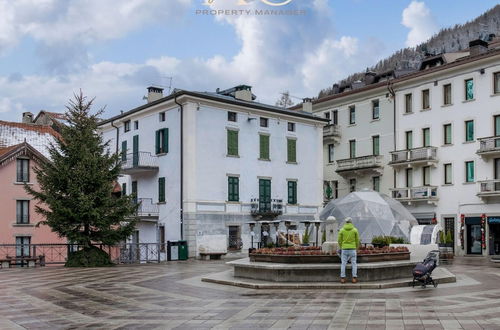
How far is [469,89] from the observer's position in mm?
44344

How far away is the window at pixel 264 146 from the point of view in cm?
4366

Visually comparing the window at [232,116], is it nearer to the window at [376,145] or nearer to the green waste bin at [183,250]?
the green waste bin at [183,250]

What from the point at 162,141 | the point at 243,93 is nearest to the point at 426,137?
the point at 243,93

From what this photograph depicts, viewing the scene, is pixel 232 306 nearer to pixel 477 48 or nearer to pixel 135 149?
pixel 135 149

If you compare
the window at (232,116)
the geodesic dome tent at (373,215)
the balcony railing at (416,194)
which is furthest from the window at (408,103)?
the window at (232,116)

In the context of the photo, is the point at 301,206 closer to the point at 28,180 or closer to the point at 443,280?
the point at 28,180

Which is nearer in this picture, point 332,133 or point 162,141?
point 162,141

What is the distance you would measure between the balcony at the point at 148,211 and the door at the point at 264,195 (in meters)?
7.04

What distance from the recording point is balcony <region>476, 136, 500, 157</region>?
1626 inches

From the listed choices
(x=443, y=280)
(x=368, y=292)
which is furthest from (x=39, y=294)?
(x=443, y=280)

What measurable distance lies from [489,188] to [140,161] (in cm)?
2354

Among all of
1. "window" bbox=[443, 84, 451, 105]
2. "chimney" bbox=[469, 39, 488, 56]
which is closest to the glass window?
"window" bbox=[443, 84, 451, 105]

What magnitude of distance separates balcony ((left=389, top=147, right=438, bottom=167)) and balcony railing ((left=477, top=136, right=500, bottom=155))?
4039mm

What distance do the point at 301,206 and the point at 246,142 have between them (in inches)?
266
